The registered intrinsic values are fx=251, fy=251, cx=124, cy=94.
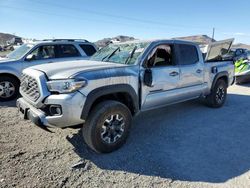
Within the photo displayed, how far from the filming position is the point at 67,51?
882cm

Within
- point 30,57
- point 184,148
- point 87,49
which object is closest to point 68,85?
point 184,148

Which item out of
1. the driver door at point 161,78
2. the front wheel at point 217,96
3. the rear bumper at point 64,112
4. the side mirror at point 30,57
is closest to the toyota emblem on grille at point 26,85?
the rear bumper at point 64,112

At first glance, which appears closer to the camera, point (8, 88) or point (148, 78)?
point (148, 78)

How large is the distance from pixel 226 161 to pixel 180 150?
74 cm

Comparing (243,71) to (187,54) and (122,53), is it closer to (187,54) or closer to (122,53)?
(187,54)

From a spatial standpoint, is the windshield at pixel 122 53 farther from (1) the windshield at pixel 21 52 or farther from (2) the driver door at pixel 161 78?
(1) the windshield at pixel 21 52

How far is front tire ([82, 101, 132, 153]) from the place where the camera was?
389 cm

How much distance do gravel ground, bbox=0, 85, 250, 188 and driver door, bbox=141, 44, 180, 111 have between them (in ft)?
2.14

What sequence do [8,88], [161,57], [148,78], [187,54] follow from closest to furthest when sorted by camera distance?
[148,78] → [161,57] → [187,54] → [8,88]

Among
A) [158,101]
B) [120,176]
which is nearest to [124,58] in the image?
[158,101]

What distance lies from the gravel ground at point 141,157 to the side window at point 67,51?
3437 mm

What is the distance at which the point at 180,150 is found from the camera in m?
4.30

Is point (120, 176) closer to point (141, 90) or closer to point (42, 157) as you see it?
point (42, 157)

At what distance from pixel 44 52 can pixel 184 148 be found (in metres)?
5.95
